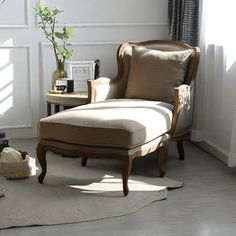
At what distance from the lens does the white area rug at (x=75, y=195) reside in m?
2.70

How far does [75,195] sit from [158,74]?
1.17 metres

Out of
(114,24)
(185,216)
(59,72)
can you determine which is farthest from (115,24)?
(185,216)

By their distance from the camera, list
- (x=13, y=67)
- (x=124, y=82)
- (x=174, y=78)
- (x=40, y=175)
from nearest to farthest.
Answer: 1. (x=40, y=175)
2. (x=174, y=78)
3. (x=124, y=82)
4. (x=13, y=67)

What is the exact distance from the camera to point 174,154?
155 inches

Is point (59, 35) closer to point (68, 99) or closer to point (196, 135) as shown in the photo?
point (68, 99)

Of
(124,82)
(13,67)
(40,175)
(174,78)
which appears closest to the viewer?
(40,175)

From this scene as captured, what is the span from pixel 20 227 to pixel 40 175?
2.11ft

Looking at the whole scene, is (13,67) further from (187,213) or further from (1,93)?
(187,213)

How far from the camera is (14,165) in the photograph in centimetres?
325

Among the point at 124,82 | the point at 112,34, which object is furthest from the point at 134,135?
the point at 112,34

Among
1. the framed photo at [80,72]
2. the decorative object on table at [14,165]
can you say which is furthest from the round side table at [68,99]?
the decorative object on table at [14,165]

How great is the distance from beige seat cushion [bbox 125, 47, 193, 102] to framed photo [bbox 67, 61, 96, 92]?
0.46 metres

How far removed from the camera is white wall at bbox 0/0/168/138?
4184mm

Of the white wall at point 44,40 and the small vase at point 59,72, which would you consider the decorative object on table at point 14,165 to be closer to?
the small vase at point 59,72
